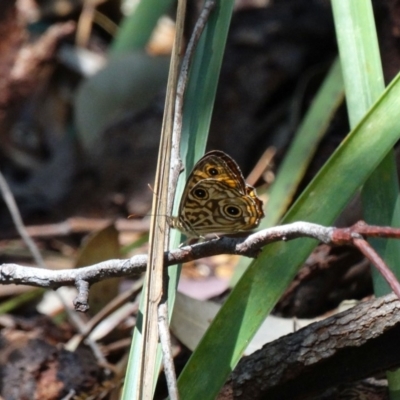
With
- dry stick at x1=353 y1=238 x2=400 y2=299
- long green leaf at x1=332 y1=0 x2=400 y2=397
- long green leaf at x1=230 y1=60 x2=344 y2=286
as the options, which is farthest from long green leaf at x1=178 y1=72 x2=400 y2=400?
long green leaf at x1=230 y1=60 x2=344 y2=286

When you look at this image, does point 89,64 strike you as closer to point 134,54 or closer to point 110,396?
point 134,54

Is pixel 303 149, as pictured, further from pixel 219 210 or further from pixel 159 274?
pixel 159 274

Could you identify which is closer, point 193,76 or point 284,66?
point 193,76

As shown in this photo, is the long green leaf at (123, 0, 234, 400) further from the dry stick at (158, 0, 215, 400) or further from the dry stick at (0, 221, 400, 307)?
the dry stick at (0, 221, 400, 307)

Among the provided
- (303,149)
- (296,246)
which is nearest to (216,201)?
(296,246)

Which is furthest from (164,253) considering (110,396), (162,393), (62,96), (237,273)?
(62,96)

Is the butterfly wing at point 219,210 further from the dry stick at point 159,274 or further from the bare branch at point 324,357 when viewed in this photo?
the bare branch at point 324,357

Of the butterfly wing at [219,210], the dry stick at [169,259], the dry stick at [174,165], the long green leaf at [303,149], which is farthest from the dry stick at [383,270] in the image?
→ the long green leaf at [303,149]
